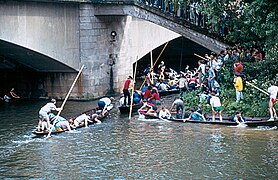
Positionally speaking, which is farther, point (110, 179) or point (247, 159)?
point (247, 159)

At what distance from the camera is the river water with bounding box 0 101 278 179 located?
20094 mm

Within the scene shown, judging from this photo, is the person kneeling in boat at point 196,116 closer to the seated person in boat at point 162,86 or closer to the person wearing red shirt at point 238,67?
the person wearing red shirt at point 238,67

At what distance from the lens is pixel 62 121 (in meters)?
26.8

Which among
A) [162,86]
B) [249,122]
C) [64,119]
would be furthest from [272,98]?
[162,86]

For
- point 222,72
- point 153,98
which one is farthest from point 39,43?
point 222,72

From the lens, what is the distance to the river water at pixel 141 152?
65.9 ft

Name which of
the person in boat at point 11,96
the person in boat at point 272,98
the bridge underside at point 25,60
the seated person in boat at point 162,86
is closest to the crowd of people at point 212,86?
the person in boat at point 272,98

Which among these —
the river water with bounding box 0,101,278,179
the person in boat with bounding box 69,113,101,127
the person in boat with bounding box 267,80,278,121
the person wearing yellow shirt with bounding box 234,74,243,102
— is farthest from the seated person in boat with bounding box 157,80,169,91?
the person in boat with bounding box 267,80,278,121

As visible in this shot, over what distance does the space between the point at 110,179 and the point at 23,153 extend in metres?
4.63

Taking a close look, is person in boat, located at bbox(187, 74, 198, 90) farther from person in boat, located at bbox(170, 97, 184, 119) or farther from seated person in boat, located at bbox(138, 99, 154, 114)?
person in boat, located at bbox(170, 97, 184, 119)

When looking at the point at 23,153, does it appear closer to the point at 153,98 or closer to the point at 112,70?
the point at 153,98

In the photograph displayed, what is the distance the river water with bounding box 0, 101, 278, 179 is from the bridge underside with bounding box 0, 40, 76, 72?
476 centimetres

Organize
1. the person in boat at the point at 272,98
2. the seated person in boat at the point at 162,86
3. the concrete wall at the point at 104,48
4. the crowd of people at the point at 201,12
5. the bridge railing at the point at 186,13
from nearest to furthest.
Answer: the person in boat at the point at 272,98, the crowd of people at the point at 201,12, the bridge railing at the point at 186,13, the concrete wall at the point at 104,48, the seated person in boat at the point at 162,86

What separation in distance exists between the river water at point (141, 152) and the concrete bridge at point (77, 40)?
5.27 m
